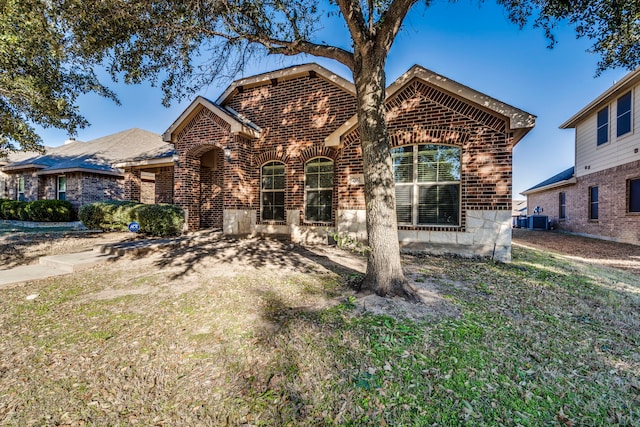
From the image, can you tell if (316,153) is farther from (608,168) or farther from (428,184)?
(608,168)

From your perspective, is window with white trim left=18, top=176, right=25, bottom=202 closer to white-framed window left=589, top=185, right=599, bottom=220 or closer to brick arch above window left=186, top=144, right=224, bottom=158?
brick arch above window left=186, top=144, right=224, bottom=158

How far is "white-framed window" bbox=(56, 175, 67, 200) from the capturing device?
55.2 ft

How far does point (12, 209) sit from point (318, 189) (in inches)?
786

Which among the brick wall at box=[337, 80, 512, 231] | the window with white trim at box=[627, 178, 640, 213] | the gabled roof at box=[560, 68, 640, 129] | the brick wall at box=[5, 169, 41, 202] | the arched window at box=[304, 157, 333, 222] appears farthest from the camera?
the brick wall at box=[5, 169, 41, 202]

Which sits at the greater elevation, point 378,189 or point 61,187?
point 61,187

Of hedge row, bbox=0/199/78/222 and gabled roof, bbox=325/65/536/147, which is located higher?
gabled roof, bbox=325/65/536/147

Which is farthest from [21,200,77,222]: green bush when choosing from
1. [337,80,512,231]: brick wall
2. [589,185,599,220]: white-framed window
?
[589,185,599,220]: white-framed window

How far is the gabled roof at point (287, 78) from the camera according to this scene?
943 centimetres

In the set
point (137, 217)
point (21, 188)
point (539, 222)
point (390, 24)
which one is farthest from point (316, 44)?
point (21, 188)

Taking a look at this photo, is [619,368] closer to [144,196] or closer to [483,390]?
[483,390]

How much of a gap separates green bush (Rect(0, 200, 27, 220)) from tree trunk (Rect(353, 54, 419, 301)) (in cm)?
2113

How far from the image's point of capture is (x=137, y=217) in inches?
413

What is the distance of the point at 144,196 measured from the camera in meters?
17.3

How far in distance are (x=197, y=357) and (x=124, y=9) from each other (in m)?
6.30
